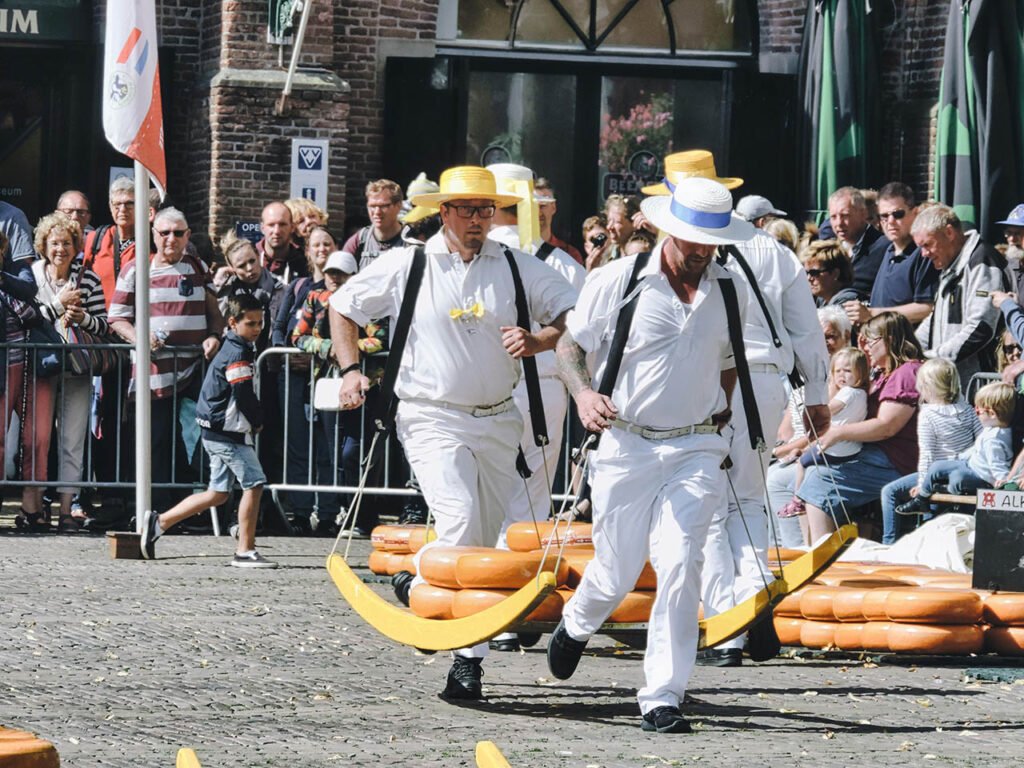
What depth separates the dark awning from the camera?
2034 centimetres

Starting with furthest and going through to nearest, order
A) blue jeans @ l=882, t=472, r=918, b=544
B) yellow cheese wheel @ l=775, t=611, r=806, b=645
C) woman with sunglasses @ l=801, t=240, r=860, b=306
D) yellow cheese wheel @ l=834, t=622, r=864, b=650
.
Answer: woman with sunglasses @ l=801, t=240, r=860, b=306
blue jeans @ l=882, t=472, r=918, b=544
yellow cheese wheel @ l=775, t=611, r=806, b=645
yellow cheese wheel @ l=834, t=622, r=864, b=650

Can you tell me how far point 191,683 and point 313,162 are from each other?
1148 centimetres

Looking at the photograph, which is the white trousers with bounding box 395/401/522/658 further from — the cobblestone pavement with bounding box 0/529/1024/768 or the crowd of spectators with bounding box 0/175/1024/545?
the crowd of spectators with bounding box 0/175/1024/545

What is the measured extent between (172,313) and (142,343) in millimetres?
1279

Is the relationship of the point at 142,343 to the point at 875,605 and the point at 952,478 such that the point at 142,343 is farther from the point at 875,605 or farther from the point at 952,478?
the point at 875,605

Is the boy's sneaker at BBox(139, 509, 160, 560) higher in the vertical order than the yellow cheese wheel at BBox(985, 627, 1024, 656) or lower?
lower

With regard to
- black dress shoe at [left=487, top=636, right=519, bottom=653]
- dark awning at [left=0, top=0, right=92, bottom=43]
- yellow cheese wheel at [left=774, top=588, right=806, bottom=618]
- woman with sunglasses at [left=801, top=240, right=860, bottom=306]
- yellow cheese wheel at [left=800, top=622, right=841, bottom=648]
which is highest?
dark awning at [left=0, top=0, right=92, bottom=43]

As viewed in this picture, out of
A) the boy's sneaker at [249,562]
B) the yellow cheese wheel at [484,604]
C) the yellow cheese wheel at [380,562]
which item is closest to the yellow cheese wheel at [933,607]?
the yellow cheese wheel at [484,604]

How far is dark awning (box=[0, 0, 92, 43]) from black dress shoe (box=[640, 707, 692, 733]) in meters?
14.1

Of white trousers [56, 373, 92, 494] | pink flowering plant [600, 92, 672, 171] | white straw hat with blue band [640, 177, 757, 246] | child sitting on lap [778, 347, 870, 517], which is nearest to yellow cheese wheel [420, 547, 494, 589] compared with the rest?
white straw hat with blue band [640, 177, 757, 246]

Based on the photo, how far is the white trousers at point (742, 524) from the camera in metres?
9.51

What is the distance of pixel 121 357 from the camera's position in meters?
15.1

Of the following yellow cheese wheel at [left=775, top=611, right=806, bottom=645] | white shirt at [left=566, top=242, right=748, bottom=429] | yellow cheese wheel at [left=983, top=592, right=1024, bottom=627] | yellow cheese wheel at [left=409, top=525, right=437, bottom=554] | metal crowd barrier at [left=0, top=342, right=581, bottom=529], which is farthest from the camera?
metal crowd barrier at [left=0, top=342, right=581, bottom=529]

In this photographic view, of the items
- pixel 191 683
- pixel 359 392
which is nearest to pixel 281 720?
pixel 191 683
